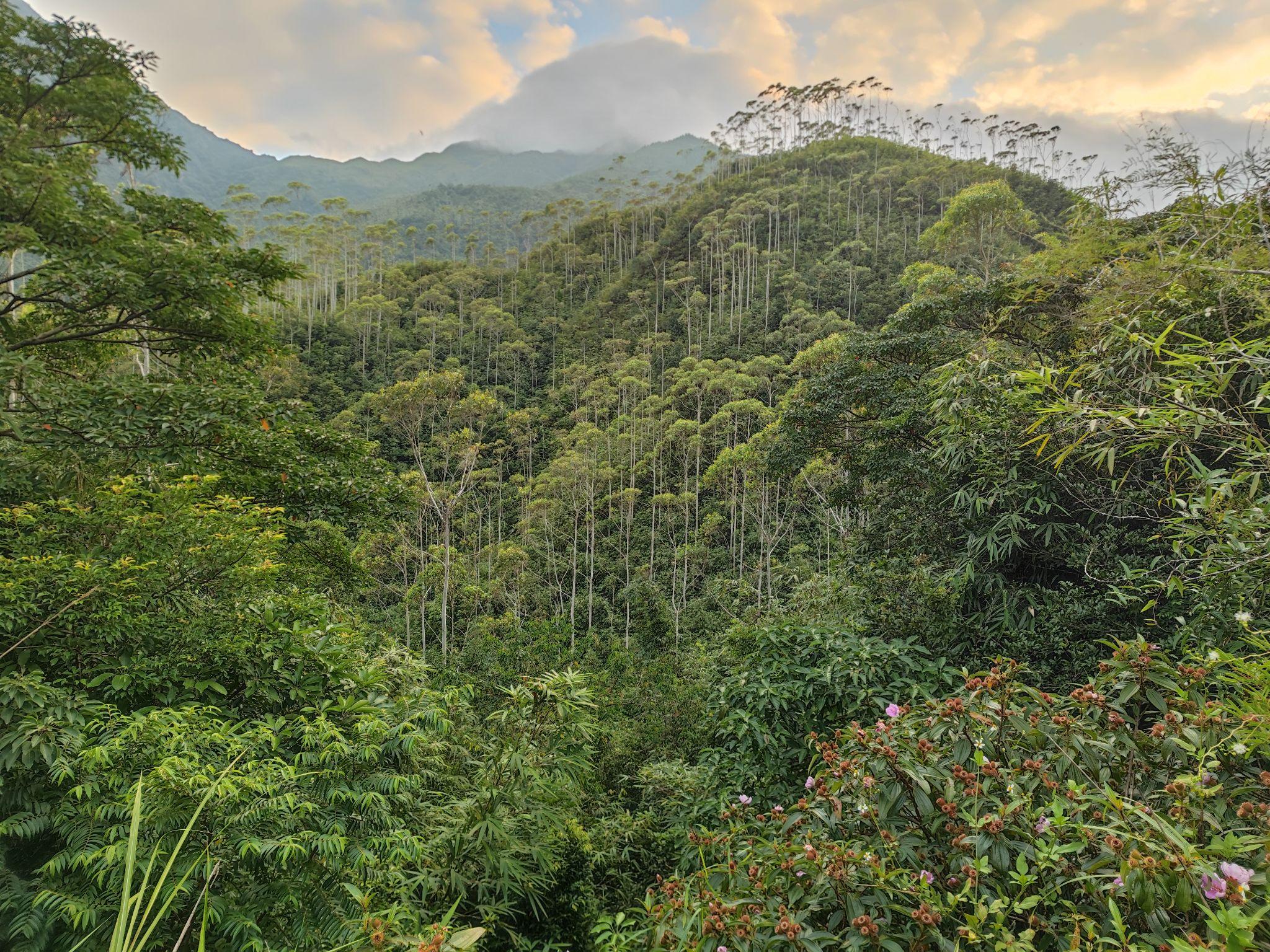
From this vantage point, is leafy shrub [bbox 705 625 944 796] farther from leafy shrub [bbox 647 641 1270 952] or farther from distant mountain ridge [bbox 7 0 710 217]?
distant mountain ridge [bbox 7 0 710 217]

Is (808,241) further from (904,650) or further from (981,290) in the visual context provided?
(904,650)

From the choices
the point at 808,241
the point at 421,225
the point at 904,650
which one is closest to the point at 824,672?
the point at 904,650

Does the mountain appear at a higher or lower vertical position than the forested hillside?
higher

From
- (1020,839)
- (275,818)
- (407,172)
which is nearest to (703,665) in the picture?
(275,818)

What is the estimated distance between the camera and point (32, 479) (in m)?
3.51

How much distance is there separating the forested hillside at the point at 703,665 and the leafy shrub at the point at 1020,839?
0.04 ft

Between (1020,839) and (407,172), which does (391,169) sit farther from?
(1020,839)

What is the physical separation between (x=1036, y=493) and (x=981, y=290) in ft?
13.2

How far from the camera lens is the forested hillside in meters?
1.29

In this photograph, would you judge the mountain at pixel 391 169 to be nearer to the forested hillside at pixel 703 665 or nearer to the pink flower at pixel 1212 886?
the forested hillside at pixel 703 665

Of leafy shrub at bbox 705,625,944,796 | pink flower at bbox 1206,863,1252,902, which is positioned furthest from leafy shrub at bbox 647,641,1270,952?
leafy shrub at bbox 705,625,944,796

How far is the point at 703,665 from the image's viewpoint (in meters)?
8.37

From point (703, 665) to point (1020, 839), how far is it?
7.34 meters

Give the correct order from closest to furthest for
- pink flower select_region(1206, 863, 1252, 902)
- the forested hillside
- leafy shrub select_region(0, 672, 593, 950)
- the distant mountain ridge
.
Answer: pink flower select_region(1206, 863, 1252, 902) → the forested hillside → leafy shrub select_region(0, 672, 593, 950) → the distant mountain ridge
